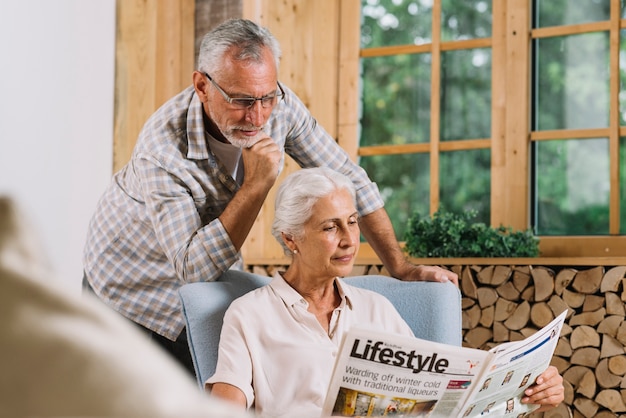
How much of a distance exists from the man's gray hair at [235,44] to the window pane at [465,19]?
1.79 m

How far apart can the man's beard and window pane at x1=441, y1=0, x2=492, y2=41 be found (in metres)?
1.93

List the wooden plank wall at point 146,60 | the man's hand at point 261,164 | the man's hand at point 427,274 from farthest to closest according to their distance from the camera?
the wooden plank wall at point 146,60
the man's hand at point 427,274
the man's hand at point 261,164

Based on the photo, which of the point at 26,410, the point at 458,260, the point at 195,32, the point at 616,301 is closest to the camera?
the point at 26,410

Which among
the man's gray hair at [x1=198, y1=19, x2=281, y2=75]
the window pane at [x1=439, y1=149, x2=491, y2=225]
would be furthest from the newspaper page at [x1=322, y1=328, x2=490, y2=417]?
the window pane at [x1=439, y1=149, x2=491, y2=225]

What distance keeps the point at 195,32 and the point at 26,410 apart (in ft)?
13.1

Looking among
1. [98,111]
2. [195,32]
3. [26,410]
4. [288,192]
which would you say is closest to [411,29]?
[195,32]

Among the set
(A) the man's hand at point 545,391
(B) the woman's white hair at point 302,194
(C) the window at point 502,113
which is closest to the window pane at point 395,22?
(C) the window at point 502,113

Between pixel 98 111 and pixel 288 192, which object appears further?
pixel 98 111

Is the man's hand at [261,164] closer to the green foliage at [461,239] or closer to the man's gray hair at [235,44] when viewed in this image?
the man's gray hair at [235,44]

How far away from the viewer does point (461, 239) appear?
3553 mm

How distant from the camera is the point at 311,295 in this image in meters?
2.22

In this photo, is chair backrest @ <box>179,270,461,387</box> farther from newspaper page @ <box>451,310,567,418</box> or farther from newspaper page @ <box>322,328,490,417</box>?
newspaper page @ <box>322,328,490,417</box>

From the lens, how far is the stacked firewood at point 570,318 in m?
3.21

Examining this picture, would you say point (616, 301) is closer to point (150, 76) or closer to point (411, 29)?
point (411, 29)
